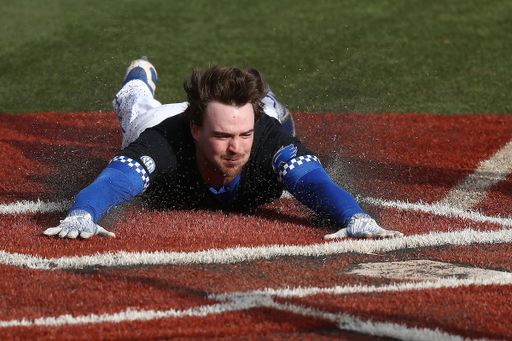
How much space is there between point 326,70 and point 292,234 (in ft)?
21.2

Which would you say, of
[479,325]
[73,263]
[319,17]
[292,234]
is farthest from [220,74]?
[319,17]

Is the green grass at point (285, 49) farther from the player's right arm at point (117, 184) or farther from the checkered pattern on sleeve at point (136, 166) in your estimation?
the checkered pattern on sleeve at point (136, 166)

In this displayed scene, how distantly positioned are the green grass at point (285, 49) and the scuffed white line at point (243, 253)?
429cm

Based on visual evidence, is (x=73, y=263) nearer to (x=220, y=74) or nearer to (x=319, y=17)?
(x=220, y=74)

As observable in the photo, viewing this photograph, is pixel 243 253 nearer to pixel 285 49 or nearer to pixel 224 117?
pixel 224 117

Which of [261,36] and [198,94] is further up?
[198,94]

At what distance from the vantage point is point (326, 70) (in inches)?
371

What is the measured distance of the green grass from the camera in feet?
26.9

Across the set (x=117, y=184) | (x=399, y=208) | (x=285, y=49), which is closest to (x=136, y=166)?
(x=117, y=184)

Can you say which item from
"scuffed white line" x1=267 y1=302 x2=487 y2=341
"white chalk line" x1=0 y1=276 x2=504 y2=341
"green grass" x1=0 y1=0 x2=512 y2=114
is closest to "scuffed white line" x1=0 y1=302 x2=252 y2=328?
"white chalk line" x1=0 y1=276 x2=504 y2=341

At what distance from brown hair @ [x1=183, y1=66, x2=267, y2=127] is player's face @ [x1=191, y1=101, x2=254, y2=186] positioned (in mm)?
36

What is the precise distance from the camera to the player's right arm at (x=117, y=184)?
120 inches

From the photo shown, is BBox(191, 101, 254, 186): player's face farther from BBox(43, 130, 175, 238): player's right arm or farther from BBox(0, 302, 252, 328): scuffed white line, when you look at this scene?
BBox(0, 302, 252, 328): scuffed white line

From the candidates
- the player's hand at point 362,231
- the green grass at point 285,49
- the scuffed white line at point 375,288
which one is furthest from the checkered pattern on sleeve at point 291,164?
the green grass at point 285,49
